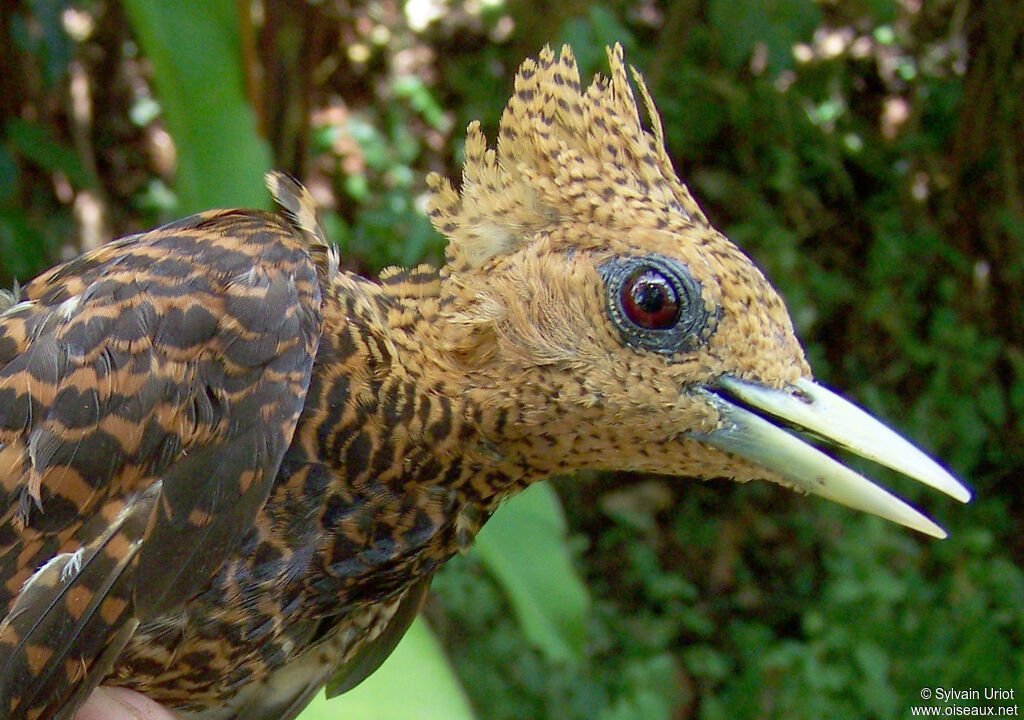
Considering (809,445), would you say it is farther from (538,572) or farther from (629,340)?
(538,572)

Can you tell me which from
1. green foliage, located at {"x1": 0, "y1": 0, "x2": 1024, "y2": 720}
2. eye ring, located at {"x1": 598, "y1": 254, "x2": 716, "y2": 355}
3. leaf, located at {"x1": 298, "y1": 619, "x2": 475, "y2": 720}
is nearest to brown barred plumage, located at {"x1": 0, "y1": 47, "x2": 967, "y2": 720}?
eye ring, located at {"x1": 598, "y1": 254, "x2": 716, "y2": 355}

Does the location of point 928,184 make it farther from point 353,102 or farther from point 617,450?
point 617,450

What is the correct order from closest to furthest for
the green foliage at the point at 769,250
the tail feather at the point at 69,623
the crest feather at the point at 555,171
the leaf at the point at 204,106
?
the tail feather at the point at 69,623
the crest feather at the point at 555,171
the leaf at the point at 204,106
the green foliage at the point at 769,250

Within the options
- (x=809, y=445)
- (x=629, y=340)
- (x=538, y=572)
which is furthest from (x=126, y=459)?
(x=538, y=572)

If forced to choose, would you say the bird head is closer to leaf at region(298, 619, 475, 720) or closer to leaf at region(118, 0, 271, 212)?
leaf at region(298, 619, 475, 720)

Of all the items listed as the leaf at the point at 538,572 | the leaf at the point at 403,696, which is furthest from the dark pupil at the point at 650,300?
the leaf at the point at 538,572

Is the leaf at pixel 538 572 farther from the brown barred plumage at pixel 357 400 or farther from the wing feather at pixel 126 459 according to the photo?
the wing feather at pixel 126 459
